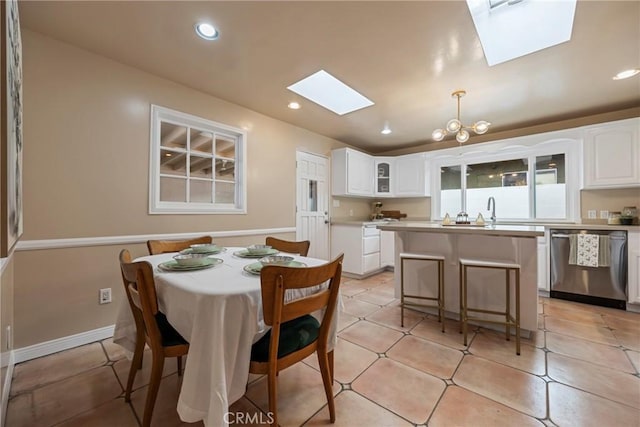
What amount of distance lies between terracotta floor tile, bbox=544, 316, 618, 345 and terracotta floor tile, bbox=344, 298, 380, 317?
1.60 meters

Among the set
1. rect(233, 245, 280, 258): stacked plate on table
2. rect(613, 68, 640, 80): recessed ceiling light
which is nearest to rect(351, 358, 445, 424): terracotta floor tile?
rect(233, 245, 280, 258): stacked plate on table

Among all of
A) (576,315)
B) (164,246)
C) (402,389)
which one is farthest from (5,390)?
(576,315)

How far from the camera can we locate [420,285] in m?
2.65

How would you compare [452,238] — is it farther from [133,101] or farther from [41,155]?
[41,155]

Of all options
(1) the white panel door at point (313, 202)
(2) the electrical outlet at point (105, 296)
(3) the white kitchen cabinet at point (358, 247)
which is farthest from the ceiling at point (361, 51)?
(2) the electrical outlet at point (105, 296)

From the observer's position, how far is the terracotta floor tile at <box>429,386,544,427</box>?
1268 mm

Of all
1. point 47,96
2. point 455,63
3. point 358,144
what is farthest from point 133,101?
point 358,144

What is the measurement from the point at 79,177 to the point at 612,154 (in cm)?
552

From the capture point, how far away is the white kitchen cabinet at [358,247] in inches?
156

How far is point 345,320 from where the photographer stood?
2.48m

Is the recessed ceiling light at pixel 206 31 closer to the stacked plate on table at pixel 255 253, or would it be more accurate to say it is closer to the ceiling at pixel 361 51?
the ceiling at pixel 361 51

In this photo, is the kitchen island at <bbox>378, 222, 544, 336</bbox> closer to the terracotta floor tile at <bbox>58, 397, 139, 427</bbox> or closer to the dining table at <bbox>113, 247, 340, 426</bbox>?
the dining table at <bbox>113, 247, 340, 426</bbox>

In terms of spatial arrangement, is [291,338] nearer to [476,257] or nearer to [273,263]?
[273,263]

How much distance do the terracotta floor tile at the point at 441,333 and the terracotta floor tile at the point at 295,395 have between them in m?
1.04
